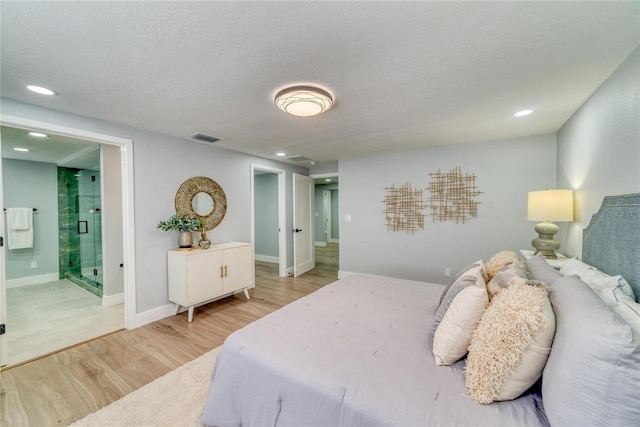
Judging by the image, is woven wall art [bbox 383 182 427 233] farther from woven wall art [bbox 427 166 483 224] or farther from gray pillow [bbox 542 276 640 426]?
gray pillow [bbox 542 276 640 426]

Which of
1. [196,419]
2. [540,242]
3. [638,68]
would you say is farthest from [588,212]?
[196,419]

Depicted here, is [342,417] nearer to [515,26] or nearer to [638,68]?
[515,26]

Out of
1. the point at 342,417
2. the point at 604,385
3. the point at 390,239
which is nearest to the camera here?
the point at 604,385

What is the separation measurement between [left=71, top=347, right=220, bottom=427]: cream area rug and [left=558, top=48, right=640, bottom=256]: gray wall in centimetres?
313

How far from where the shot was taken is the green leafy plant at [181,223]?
3.11 metres

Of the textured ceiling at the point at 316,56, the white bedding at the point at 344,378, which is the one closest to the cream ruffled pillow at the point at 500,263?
the white bedding at the point at 344,378

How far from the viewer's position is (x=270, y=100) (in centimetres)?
218

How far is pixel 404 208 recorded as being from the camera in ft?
13.9

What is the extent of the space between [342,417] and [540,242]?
2.68 m

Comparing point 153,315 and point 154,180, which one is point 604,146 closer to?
point 154,180

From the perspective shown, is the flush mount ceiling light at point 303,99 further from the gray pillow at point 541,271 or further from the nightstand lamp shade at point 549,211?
the nightstand lamp shade at point 549,211

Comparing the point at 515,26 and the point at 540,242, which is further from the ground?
the point at 515,26

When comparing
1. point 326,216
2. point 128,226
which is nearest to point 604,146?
point 128,226

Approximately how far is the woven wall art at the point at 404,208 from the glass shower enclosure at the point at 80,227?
480cm
